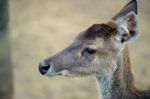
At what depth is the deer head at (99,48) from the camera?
4305 mm

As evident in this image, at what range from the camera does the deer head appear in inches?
169

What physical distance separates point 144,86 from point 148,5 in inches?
96.8

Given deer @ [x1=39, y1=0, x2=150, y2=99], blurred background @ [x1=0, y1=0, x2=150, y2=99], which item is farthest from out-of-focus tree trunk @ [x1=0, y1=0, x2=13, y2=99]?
deer @ [x1=39, y1=0, x2=150, y2=99]

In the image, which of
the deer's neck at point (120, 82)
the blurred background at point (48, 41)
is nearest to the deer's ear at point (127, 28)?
the deer's neck at point (120, 82)

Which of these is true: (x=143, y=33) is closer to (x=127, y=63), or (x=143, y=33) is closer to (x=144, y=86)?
(x=144, y=86)

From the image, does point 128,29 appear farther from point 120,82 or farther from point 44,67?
point 44,67

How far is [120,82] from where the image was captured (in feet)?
14.6

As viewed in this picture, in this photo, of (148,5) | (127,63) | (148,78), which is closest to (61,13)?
(148,5)

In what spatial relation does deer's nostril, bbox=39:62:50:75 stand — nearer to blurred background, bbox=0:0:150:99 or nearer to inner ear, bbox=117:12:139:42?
inner ear, bbox=117:12:139:42

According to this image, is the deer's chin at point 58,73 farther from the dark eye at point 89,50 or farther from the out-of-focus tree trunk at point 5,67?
the out-of-focus tree trunk at point 5,67

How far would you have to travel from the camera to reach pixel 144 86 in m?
7.82

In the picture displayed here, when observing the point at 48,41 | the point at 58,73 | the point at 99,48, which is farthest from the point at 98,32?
the point at 48,41

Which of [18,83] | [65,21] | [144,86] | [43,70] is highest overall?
[65,21]

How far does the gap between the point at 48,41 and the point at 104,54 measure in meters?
4.56
